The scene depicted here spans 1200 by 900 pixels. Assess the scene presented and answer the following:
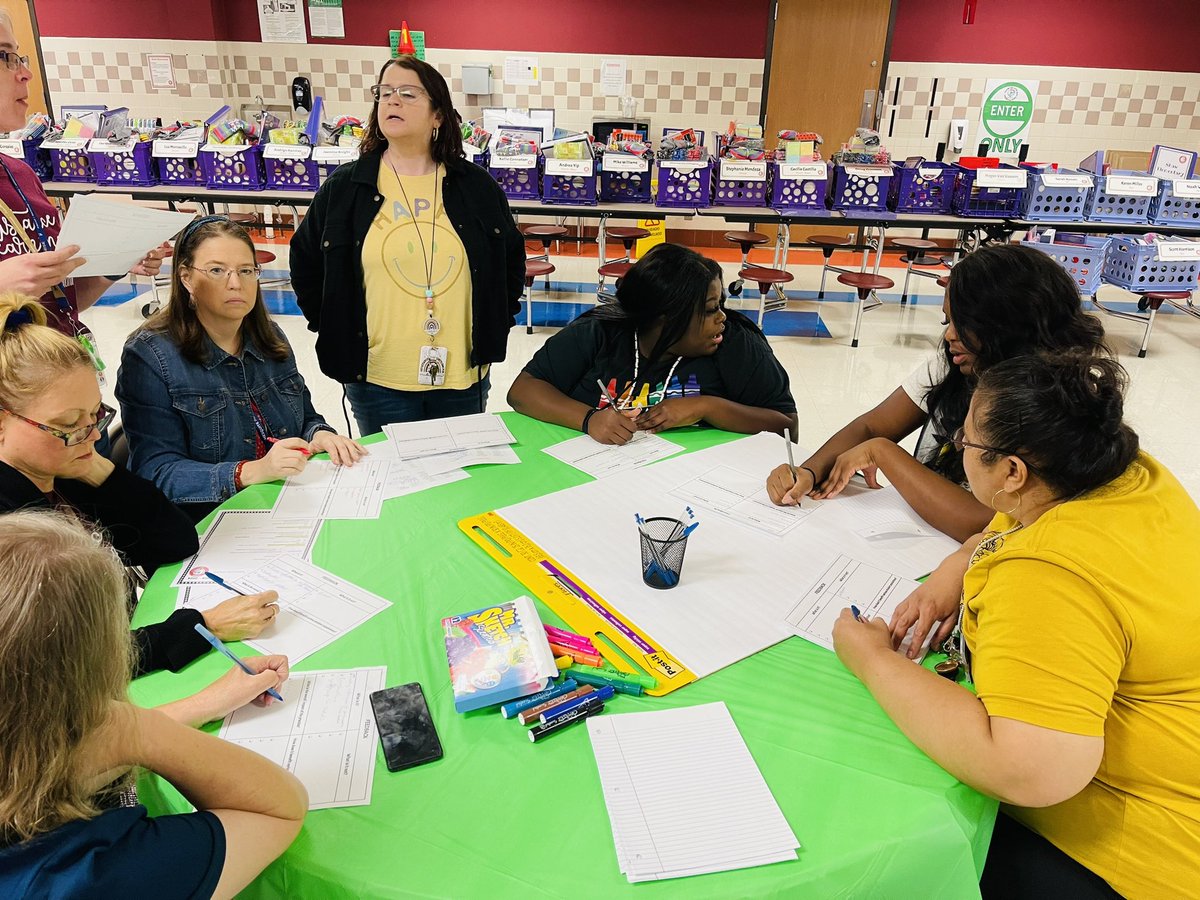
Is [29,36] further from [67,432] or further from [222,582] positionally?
[222,582]

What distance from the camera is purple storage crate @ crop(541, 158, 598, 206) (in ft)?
17.4

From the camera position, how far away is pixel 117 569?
87cm

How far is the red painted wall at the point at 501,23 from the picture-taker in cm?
786

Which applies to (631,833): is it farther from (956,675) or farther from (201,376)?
(201,376)

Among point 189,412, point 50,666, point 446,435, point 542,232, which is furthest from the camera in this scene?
point 542,232

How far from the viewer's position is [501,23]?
798cm

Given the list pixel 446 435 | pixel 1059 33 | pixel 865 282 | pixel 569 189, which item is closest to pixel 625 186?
pixel 569 189

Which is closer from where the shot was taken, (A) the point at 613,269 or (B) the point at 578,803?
(B) the point at 578,803

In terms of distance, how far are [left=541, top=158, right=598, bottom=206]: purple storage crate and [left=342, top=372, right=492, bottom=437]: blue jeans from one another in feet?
9.73

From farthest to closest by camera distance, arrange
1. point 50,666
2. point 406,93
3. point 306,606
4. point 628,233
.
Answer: point 628,233 → point 406,93 → point 306,606 → point 50,666

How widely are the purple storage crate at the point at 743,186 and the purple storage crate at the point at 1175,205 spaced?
2.58 metres

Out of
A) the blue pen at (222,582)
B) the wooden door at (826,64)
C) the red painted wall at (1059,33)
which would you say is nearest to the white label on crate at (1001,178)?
the wooden door at (826,64)

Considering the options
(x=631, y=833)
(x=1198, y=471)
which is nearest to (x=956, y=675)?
(x=631, y=833)

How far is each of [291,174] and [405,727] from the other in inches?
197
